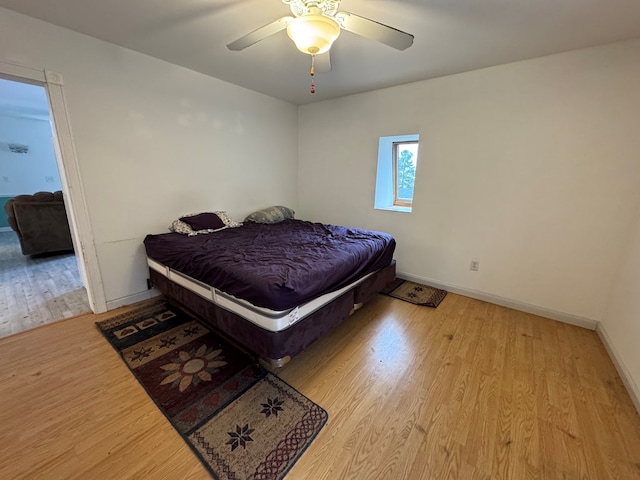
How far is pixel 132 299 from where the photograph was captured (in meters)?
2.59

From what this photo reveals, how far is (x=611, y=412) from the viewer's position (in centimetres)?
149

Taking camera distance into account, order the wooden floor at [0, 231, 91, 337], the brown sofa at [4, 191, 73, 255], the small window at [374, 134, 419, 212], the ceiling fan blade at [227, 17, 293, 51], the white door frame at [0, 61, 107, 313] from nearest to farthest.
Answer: the ceiling fan blade at [227, 17, 293, 51] → the white door frame at [0, 61, 107, 313] → the wooden floor at [0, 231, 91, 337] → the small window at [374, 134, 419, 212] → the brown sofa at [4, 191, 73, 255]

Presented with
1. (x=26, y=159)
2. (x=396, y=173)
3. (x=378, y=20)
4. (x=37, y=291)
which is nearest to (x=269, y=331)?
(x=378, y=20)

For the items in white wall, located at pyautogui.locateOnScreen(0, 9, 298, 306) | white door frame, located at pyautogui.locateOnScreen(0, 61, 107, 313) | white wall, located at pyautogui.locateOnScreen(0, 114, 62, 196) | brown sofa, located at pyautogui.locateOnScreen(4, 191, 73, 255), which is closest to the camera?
white door frame, located at pyautogui.locateOnScreen(0, 61, 107, 313)

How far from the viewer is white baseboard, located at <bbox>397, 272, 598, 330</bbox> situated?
2.32m

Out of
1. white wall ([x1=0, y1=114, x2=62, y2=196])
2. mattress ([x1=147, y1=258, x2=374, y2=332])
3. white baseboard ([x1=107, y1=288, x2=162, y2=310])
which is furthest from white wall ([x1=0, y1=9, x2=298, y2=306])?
white wall ([x1=0, y1=114, x2=62, y2=196])

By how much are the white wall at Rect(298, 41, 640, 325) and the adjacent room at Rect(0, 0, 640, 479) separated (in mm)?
17

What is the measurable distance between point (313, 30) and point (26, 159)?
7.61m

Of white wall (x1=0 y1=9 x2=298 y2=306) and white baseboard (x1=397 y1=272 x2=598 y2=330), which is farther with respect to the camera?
white baseboard (x1=397 y1=272 x2=598 y2=330)

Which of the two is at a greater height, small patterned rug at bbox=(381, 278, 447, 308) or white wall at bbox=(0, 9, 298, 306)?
white wall at bbox=(0, 9, 298, 306)

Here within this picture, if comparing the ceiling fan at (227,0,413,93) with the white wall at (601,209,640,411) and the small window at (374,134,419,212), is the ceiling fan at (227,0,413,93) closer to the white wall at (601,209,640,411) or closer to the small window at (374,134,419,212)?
the small window at (374,134,419,212)

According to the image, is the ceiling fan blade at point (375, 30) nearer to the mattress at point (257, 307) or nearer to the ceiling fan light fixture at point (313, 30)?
the ceiling fan light fixture at point (313, 30)

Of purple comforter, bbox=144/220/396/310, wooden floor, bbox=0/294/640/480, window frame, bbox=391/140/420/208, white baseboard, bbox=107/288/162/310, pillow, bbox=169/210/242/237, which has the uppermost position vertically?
window frame, bbox=391/140/420/208

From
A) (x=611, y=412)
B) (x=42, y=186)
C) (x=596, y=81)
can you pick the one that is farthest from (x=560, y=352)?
(x=42, y=186)
